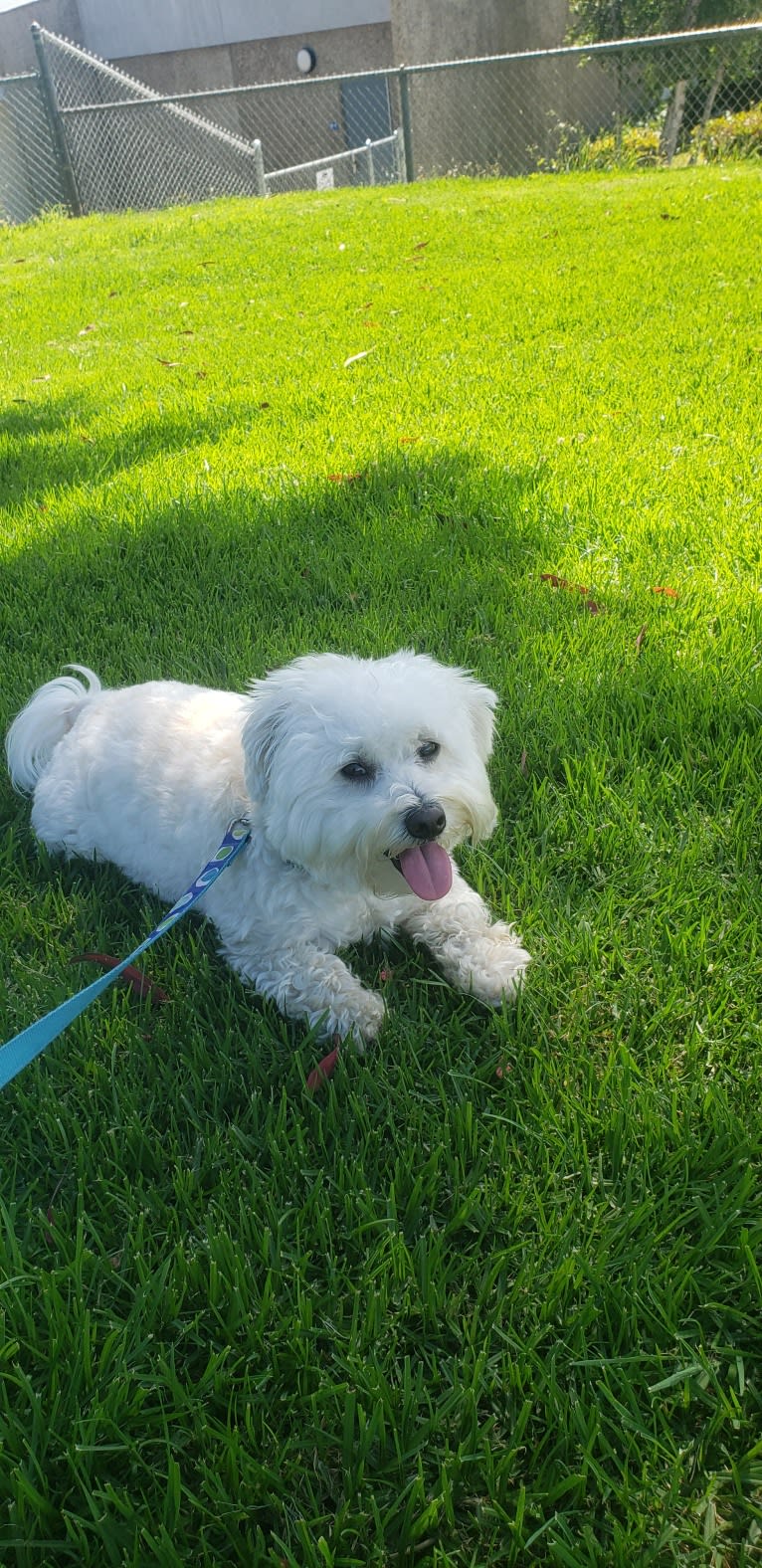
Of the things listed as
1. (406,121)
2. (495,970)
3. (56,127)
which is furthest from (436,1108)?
(56,127)

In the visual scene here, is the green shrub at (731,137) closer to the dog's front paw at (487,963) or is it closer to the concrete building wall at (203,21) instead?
the concrete building wall at (203,21)

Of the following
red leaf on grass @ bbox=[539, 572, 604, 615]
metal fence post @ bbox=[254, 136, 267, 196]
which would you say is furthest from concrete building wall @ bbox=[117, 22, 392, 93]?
red leaf on grass @ bbox=[539, 572, 604, 615]

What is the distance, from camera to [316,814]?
6.89 ft

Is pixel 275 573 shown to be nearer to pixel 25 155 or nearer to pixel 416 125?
pixel 25 155

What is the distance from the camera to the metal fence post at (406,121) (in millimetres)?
13672

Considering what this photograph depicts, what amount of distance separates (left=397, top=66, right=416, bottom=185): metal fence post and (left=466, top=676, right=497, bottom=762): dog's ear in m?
14.3

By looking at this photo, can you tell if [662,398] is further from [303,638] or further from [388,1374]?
[388,1374]

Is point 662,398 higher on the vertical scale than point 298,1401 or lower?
lower

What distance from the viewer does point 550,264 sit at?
29.2 feet

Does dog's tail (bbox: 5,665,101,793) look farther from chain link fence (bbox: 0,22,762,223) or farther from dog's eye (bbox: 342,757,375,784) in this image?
chain link fence (bbox: 0,22,762,223)

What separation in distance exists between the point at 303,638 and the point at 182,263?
28.3 feet

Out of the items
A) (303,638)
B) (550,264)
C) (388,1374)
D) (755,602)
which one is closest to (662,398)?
(755,602)

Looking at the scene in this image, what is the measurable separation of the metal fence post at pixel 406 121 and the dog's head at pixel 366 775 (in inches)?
570

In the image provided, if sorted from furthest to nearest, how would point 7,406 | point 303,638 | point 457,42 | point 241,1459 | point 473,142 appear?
point 457,42, point 473,142, point 7,406, point 303,638, point 241,1459
